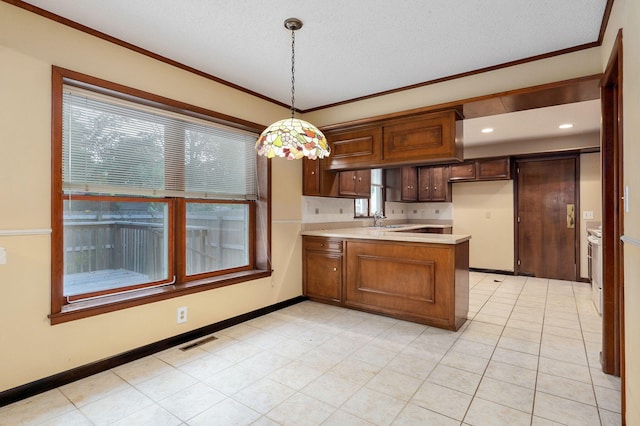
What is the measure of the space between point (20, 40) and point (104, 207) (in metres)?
1.12

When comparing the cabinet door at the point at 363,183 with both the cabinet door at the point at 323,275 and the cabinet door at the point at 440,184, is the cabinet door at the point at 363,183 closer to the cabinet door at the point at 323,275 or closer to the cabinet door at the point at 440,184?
the cabinet door at the point at 323,275

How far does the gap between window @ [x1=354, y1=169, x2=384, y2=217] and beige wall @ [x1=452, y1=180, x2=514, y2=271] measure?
59.4 inches

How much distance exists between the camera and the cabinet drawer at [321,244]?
3829 millimetres

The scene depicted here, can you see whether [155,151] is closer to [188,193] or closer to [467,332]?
[188,193]

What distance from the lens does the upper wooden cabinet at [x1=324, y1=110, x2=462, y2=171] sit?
3092mm

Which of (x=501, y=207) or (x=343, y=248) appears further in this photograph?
(x=501, y=207)

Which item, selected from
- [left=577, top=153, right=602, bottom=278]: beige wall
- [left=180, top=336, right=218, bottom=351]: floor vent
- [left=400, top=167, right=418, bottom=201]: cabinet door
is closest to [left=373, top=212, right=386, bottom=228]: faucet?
[left=400, top=167, right=418, bottom=201]: cabinet door

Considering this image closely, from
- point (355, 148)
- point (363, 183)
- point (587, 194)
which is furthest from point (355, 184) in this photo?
point (587, 194)

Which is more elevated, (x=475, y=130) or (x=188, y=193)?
(x=475, y=130)

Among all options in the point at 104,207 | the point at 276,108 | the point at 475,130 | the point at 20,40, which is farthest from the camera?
the point at 475,130

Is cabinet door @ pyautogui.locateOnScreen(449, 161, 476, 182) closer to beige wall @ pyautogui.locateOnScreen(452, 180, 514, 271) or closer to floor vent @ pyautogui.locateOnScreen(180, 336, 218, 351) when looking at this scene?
beige wall @ pyautogui.locateOnScreen(452, 180, 514, 271)

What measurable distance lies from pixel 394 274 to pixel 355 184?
60.7 inches

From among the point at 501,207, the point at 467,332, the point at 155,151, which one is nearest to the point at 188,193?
the point at 155,151

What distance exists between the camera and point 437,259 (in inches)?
123
